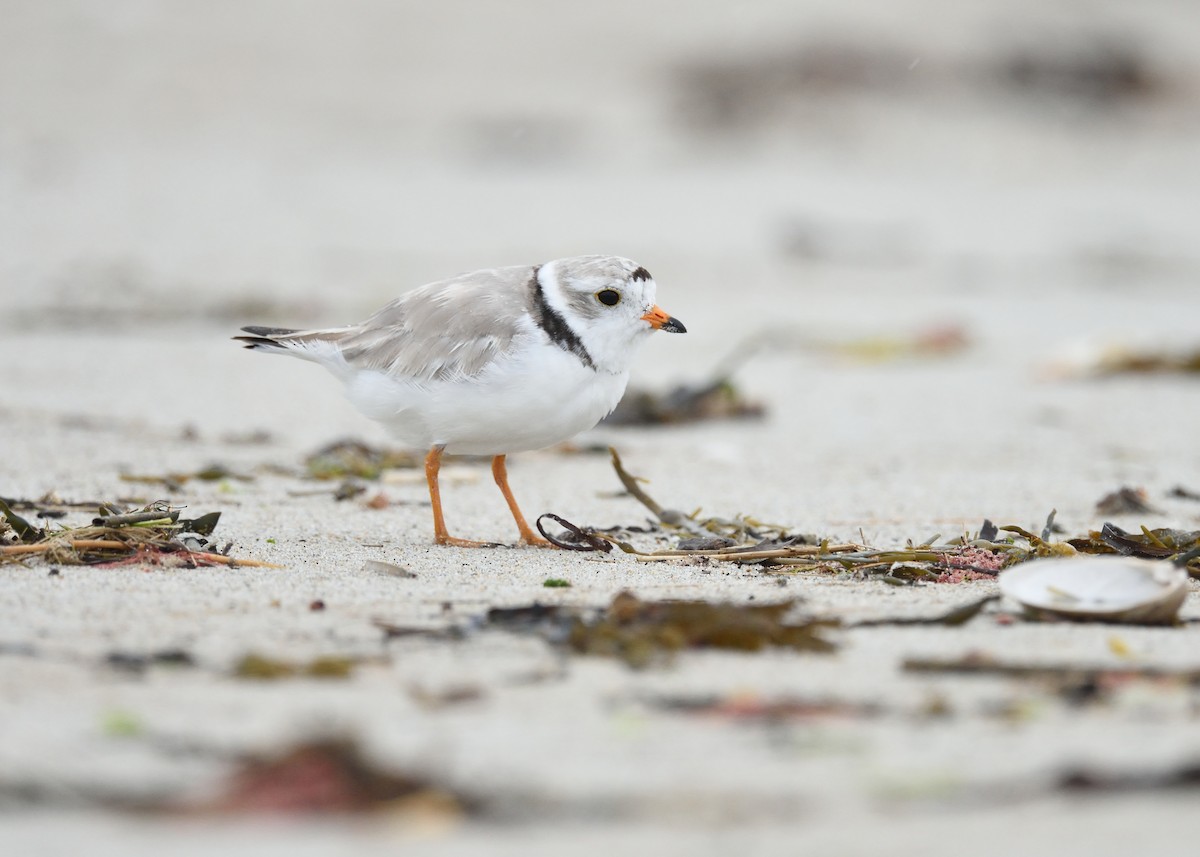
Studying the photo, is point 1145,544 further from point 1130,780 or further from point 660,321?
point 1130,780

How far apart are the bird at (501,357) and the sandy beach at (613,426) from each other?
0.35 m

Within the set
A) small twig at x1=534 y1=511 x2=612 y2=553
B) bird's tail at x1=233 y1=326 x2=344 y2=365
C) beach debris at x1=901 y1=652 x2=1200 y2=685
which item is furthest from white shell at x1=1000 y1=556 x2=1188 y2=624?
bird's tail at x1=233 y1=326 x2=344 y2=365

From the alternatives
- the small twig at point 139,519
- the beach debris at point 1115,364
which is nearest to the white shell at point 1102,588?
the small twig at point 139,519

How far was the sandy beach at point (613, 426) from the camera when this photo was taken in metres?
2.14

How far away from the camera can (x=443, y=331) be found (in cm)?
407

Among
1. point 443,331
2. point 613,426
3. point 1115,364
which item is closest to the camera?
point 443,331

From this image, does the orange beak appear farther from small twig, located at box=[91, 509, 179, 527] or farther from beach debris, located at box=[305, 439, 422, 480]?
small twig, located at box=[91, 509, 179, 527]

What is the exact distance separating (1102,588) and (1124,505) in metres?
1.60

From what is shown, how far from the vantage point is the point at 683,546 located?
384cm

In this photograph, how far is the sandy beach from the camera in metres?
2.14

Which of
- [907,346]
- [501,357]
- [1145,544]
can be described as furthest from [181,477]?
[907,346]

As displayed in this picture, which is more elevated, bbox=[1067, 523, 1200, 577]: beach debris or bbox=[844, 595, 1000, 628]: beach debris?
bbox=[1067, 523, 1200, 577]: beach debris

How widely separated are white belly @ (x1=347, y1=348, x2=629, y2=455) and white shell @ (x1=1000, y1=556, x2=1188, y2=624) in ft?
4.37

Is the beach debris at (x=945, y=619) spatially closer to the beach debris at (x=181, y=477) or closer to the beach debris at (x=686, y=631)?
the beach debris at (x=686, y=631)
